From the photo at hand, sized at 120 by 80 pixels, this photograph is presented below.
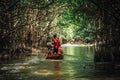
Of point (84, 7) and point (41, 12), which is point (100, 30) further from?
point (41, 12)

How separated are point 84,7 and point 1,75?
33.9 ft

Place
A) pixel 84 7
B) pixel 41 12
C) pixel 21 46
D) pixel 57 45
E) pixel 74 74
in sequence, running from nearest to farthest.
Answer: pixel 74 74 → pixel 84 7 → pixel 57 45 → pixel 21 46 → pixel 41 12

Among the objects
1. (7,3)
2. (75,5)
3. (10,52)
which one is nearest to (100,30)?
(75,5)

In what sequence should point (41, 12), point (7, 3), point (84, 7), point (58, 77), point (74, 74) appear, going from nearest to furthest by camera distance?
point (7, 3), point (58, 77), point (74, 74), point (84, 7), point (41, 12)

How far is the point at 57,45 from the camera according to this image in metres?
26.6

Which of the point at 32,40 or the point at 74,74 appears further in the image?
the point at 32,40

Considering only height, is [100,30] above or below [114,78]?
above

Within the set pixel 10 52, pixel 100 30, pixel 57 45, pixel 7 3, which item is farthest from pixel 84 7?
pixel 7 3

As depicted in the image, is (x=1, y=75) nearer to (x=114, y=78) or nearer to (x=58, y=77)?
(x=58, y=77)

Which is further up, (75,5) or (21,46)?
(75,5)

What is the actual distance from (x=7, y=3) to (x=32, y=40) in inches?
795

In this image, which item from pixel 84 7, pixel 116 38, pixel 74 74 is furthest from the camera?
pixel 84 7

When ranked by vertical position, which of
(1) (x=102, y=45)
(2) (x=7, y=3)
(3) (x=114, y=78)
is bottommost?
(3) (x=114, y=78)

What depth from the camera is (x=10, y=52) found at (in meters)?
25.1
